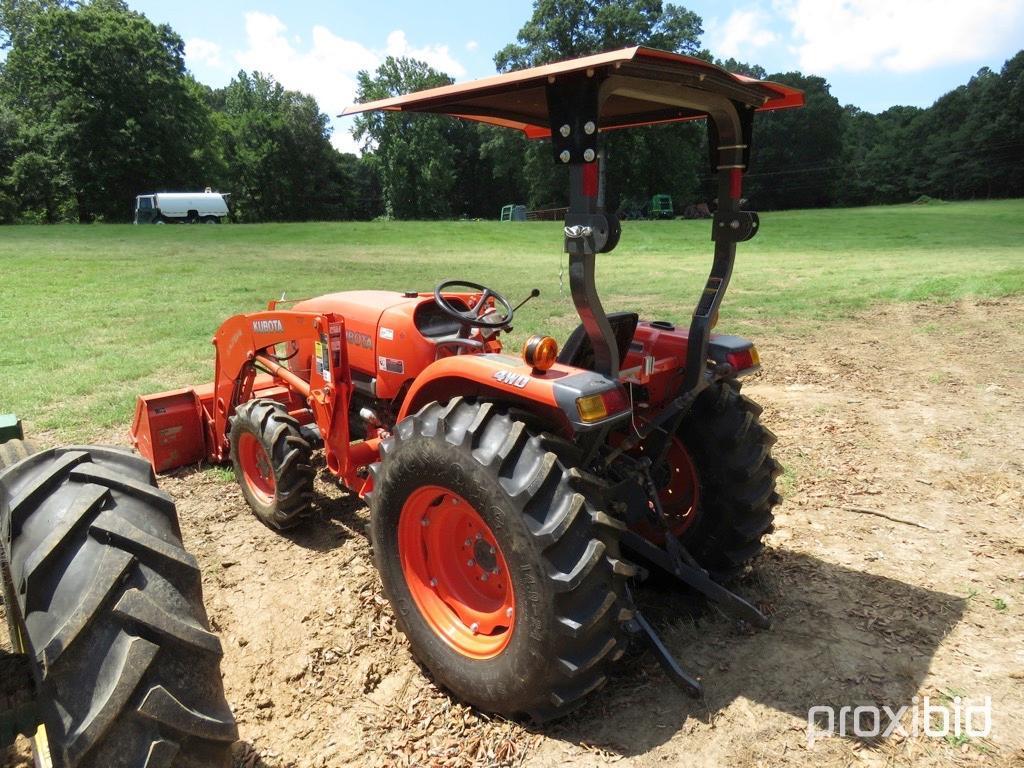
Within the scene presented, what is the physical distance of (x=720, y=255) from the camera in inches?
120

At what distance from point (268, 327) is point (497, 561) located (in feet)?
7.84

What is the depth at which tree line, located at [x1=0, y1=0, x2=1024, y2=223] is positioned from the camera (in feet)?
137

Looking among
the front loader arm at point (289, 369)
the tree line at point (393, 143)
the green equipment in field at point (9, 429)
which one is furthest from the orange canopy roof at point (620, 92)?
the tree line at point (393, 143)

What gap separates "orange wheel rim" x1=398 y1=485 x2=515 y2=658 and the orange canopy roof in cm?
150

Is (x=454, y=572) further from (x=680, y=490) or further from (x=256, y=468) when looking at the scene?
(x=256, y=468)

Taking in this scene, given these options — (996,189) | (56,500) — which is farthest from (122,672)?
(996,189)

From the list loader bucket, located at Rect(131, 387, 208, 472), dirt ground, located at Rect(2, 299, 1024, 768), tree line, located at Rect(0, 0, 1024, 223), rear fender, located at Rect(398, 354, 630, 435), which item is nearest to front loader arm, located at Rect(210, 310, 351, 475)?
loader bucket, located at Rect(131, 387, 208, 472)

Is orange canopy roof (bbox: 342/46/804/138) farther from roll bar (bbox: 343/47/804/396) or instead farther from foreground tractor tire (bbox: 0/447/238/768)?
foreground tractor tire (bbox: 0/447/238/768)

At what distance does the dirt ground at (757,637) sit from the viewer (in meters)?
2.58

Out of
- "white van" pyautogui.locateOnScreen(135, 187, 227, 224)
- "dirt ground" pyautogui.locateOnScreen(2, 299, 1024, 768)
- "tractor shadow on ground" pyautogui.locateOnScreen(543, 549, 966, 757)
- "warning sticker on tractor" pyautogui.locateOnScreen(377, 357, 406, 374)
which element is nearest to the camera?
"dirt ground" pyautogui.locateOnScreen(2, 299, 1024, 768)

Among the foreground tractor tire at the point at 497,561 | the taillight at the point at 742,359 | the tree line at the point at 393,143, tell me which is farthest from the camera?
the tree line at the point at 393,143

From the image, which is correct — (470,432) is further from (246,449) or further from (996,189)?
(996,189)

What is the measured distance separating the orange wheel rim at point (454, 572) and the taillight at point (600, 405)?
0.63m

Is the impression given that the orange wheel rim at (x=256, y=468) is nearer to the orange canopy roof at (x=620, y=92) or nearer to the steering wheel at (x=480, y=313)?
the steering wheel at (x=480, y=313)
